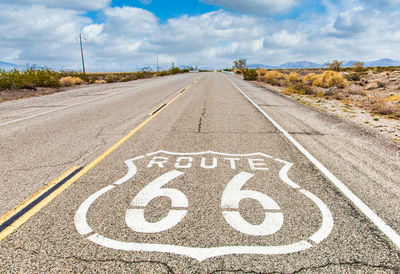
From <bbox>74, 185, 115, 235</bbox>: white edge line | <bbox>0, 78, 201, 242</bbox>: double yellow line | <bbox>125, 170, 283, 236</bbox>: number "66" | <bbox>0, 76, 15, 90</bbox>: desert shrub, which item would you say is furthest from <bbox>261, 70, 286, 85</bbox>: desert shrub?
<bbox>74, 185, 115, 235</bbox>: white edge line

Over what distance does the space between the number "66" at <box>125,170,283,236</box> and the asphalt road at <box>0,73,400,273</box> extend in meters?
0.01

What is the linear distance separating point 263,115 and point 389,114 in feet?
15.5

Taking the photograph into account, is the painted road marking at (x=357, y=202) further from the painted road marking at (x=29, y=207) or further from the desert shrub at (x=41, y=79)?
the desert shrub at (x=41, y=79)

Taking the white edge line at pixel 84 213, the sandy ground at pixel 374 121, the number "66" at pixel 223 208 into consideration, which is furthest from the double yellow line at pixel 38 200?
the sandy ground at pixel 374 121

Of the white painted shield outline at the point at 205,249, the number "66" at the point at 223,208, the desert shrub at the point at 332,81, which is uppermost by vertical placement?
the desert shrub at the point at 332,81

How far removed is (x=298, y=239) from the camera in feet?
7.84

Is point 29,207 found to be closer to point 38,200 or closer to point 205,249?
point 38,200

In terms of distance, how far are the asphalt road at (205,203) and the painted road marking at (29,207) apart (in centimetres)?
9

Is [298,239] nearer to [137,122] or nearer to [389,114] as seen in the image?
[137,122]

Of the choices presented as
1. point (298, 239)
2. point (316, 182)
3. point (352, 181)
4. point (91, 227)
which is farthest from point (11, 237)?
point (352, 181)

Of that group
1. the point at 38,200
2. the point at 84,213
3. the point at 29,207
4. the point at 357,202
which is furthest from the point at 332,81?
the point at 29,207

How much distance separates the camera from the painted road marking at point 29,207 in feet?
8.53

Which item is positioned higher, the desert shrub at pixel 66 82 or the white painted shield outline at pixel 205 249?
the desert shrub at pixel 66 82

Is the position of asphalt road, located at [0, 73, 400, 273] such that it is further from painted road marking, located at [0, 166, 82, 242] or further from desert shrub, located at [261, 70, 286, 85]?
desert shrub, located at [261, 70, 286, 85]
